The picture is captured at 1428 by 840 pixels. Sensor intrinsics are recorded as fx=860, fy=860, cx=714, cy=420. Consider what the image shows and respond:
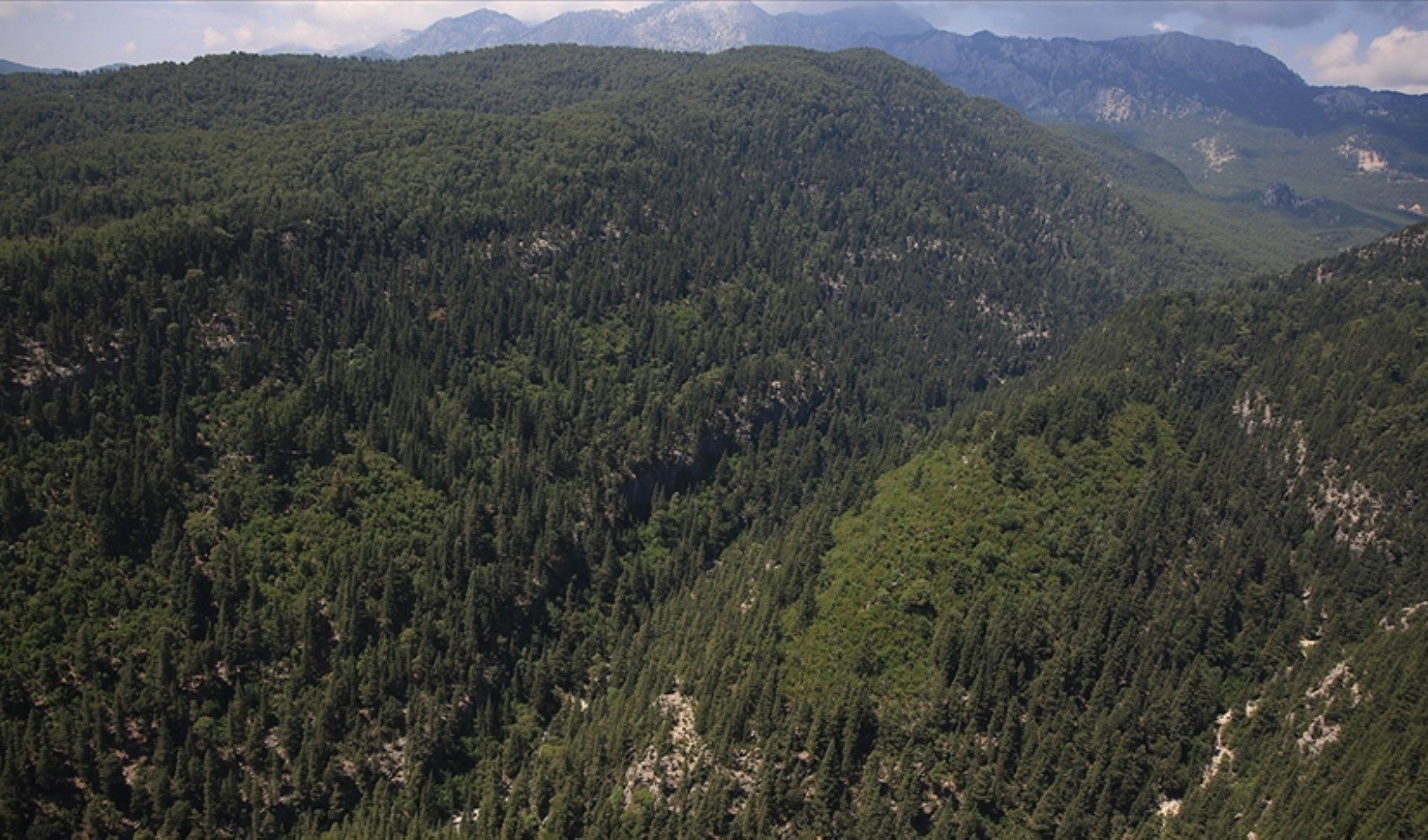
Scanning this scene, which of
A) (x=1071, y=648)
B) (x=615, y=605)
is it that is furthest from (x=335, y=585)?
(x=1071, y=648)

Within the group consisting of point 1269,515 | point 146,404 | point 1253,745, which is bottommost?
point 1253,745

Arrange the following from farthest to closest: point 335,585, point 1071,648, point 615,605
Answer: point 615,605
point 335,585
point 1071,648

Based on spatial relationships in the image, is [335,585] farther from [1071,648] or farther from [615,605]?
[1071,648]

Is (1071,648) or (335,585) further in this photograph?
(335,585)

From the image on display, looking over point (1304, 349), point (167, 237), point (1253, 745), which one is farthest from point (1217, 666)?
point (167, 237)

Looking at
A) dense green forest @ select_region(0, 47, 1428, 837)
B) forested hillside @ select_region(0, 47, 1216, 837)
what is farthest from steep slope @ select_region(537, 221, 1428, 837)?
forested hillside @ select_region(0, 47, 1216, 837)

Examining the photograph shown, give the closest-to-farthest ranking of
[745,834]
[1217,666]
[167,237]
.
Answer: [745,834], [1217,666], [167,237]

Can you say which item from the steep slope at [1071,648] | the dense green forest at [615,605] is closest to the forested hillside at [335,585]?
the dense green forest at [615,605]

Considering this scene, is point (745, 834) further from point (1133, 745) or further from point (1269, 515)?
point (1269, 515)
